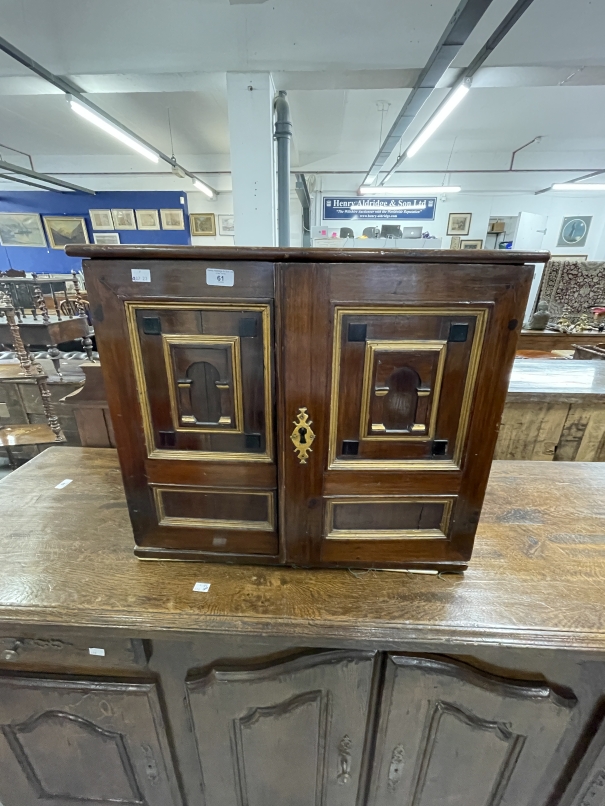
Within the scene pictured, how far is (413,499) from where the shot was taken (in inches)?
29.2

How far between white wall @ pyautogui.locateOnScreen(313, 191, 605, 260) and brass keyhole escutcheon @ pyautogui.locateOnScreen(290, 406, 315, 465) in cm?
728

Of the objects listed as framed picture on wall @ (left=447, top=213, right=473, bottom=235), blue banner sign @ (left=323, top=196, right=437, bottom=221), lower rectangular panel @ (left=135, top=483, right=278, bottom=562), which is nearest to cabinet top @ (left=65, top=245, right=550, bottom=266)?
lower rectangular panel @ (left=135, top=483, right=278, bottom=562)

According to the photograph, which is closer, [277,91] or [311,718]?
[311,718]

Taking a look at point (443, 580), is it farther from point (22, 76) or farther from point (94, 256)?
point (22, 76)

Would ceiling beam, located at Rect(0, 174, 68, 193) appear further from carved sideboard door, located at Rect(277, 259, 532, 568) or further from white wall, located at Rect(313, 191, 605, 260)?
carved sideboard door, located at Rect(277, 259, 532, 568)

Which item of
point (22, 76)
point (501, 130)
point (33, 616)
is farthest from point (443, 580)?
point (501, 130)

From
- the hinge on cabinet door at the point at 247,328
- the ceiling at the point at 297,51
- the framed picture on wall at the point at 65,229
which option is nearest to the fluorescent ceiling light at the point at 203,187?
the ceiling at the point at 297,51

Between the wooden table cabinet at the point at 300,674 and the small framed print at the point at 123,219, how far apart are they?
28.2 ft

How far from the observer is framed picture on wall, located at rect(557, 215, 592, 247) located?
7.42m

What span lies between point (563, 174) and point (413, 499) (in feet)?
28.7

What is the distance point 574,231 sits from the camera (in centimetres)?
750

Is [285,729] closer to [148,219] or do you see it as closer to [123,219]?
[148,219]

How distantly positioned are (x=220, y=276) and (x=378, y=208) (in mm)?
6995

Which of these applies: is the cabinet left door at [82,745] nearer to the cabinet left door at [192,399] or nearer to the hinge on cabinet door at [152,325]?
the cabinet left door at [192,399]
